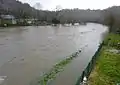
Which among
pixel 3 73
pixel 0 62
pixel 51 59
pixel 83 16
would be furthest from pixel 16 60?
pixel 83 16

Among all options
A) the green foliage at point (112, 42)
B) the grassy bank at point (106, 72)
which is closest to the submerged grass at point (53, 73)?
the grassy bank at point (106, 72)

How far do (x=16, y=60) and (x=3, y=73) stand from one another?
16.5 ft

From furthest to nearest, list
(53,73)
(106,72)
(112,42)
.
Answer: (112,42) < (53,73) < (106,72)

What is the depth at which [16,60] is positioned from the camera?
22.2 m

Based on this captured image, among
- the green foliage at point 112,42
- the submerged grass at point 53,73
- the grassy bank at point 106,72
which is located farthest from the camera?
the green foliage at point 112,42

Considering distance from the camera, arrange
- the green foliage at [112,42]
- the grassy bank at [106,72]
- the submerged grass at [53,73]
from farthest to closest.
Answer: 1. the green foliage at [112,42]
2. the submerged grass at [53,73]
3. the grassy bank at [106,72]

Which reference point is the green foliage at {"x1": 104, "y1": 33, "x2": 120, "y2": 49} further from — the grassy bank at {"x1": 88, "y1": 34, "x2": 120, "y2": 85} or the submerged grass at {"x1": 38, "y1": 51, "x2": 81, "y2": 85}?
the submerged grass at {"x1": 38, "y1": 51, "x2": 81, "y2": 85}

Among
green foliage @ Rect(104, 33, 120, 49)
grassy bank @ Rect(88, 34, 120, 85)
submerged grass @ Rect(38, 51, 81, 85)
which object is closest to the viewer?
grassy bank @ Rect(88, 34, 120, 85)

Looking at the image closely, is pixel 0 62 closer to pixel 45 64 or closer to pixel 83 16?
pixel 45 64

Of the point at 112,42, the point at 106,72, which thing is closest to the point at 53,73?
the point at 106,72

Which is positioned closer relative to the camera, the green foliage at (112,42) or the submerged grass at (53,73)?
the submerged grass at (53,73)

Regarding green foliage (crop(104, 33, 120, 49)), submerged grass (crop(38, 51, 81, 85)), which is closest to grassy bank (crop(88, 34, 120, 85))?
submerged grass (crop(38, 51, 81, 85))

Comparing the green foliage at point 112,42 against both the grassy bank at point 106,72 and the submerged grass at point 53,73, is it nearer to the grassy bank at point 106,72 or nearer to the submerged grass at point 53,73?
the grassy bank at point 106,72

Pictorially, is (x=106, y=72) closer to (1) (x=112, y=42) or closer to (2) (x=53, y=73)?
(2) (x=53, y=73)
